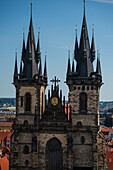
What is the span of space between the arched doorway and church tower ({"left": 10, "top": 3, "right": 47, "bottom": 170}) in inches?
81.8

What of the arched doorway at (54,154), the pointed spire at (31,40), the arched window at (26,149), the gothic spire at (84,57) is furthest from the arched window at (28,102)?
the gothic spire at (84,57)

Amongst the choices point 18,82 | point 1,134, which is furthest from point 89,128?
point 1,134

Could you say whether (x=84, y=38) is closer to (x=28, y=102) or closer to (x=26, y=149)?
(x=28, y=102)

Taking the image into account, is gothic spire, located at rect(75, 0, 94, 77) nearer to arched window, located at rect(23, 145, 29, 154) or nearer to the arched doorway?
the arched doorway

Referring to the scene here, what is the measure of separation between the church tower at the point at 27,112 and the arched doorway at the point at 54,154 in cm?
208

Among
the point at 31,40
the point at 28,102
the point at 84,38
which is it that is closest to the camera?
the point at 28,102

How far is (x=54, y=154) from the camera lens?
5247cm

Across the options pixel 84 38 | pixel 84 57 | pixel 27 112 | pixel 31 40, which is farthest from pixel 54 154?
pixel 84 38

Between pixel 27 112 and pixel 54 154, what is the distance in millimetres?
7755

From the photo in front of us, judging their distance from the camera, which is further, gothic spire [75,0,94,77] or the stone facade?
gothic spire [75,0,94,77]

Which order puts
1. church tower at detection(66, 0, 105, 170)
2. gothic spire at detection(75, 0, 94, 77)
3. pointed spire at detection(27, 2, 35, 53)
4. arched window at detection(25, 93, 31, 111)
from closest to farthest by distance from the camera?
church tower at detection(66, 0, 105, 170) < gothic spire at detection(75, 0, 94, 77) < arched window at detection(25, 93, 31, 111) < pointed spire at detection(27, 2, 35, 53)

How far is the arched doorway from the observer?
52.3 m

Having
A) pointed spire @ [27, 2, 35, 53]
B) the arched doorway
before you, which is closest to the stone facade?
the arched doorway

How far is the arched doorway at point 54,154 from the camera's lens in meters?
52.3
